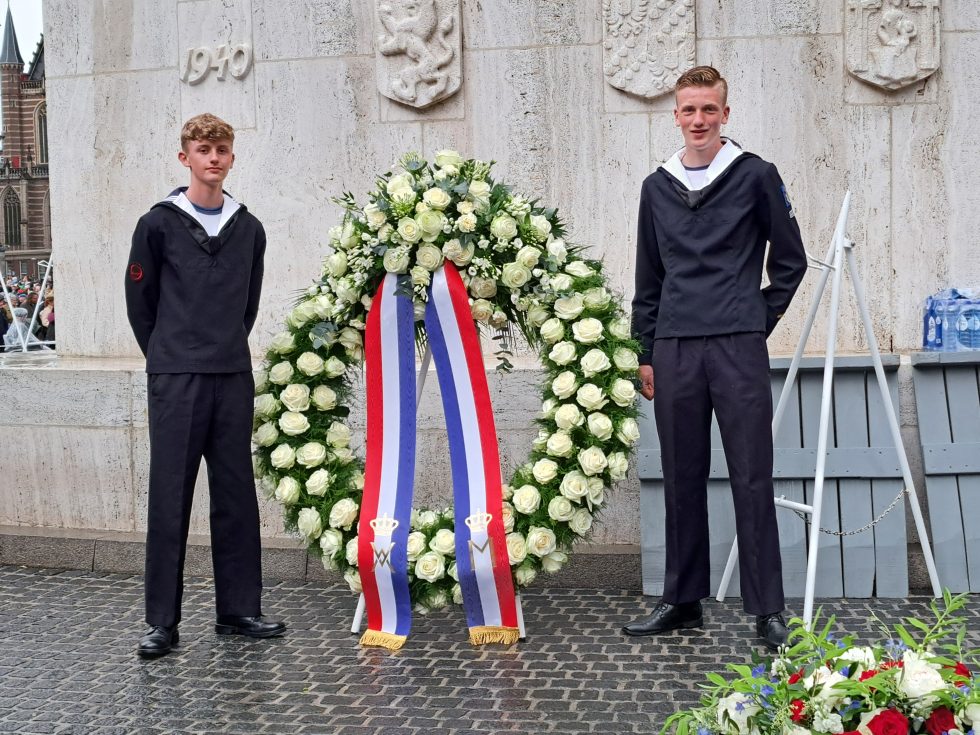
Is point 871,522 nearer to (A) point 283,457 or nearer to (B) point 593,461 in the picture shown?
(B) point 593,461

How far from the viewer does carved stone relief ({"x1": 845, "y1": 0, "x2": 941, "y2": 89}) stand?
6.94m

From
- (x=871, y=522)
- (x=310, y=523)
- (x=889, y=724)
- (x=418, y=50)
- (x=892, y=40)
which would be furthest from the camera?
(x=418, y=50)

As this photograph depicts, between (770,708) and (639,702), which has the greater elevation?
(770,708)

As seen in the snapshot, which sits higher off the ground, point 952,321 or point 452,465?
point 952,321

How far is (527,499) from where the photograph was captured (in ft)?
17.8

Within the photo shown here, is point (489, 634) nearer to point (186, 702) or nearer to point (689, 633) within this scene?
point (689, 633)

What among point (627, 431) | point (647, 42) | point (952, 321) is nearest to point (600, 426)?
point (627, 431)

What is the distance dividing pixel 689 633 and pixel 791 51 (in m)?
3.41

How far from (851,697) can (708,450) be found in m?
2.98

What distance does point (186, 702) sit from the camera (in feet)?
15.4

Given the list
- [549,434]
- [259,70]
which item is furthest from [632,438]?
[259,70]

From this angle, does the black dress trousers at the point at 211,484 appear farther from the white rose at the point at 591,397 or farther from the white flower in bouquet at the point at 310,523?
the white rose at the point at 591,397

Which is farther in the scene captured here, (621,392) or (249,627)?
(249,627)

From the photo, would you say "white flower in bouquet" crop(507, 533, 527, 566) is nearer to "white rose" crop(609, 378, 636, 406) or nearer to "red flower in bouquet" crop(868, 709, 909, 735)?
"white rose" crop(609, 378, 636, 406)
